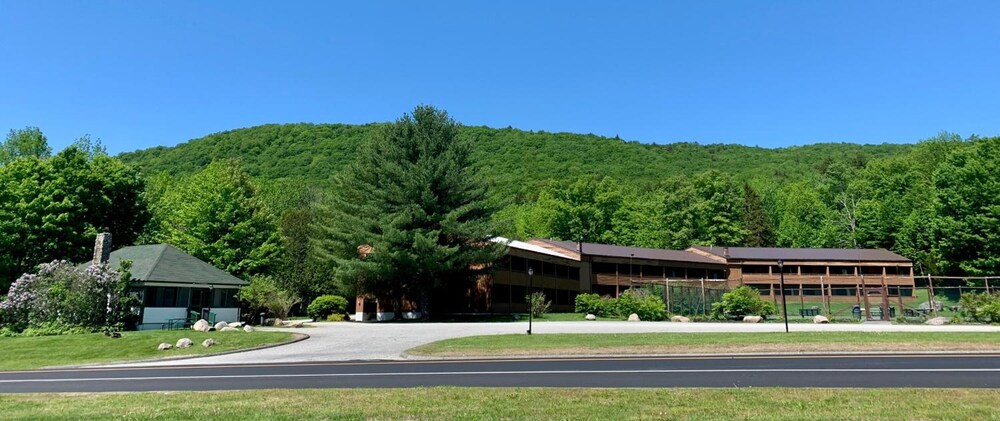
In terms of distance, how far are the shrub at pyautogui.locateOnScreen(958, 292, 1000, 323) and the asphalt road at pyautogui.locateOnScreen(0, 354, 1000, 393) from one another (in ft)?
56.1

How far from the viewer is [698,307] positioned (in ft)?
125

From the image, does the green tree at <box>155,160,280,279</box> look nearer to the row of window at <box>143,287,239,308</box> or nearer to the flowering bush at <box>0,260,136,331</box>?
the row of window at <box>143,287,239,308</box>

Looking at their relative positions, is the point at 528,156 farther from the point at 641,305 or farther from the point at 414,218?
the point at 641,305

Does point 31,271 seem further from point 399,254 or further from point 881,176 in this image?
point 881,176

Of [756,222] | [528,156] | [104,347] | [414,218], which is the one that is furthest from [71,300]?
[528,156]

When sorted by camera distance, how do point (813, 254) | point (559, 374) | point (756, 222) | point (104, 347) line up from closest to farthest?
1. point (559, 374)
2. point (104, 347)
3. point (813, 254)
4. point (756, 222)

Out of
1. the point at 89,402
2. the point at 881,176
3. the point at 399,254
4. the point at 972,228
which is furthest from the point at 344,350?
the point at 881,176

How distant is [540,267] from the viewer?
173ft

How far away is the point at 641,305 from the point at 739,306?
5633 millimetres

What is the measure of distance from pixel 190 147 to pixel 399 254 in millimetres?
82513

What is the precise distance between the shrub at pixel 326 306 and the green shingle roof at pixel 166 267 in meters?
8.19

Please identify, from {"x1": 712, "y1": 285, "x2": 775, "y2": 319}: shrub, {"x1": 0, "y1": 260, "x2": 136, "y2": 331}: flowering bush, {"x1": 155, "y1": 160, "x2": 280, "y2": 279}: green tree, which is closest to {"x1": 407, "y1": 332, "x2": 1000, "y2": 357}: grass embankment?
{"x1": 712, "y1": 285, "x2": 775, "y2": 319}: shrub

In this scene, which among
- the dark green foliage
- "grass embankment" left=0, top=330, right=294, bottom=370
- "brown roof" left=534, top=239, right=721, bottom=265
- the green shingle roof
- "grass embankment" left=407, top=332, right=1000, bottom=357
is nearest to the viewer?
"grass embankment" left=407, top=332, right=1000, bottom=357

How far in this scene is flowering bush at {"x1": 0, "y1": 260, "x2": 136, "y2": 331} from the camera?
100ft
